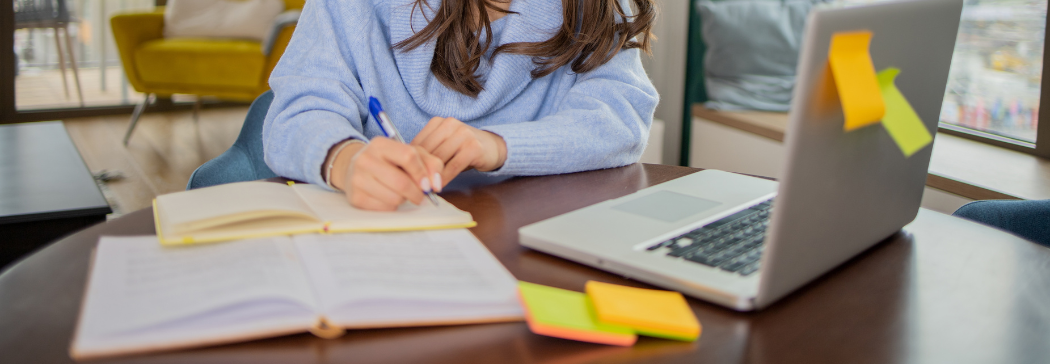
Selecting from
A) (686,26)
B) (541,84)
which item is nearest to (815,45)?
(541,84)

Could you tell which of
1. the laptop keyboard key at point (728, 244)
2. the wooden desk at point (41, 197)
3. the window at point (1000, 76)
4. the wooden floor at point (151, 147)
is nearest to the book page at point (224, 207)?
the laptop keyboard key at point (728, 244)

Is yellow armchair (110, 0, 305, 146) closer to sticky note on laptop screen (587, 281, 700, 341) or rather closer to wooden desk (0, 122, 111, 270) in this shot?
wooden desk (0, 122, 111, 270)

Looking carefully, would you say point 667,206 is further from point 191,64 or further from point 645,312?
point 191,64

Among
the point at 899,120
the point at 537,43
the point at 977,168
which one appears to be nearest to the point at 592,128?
the point at 537,43

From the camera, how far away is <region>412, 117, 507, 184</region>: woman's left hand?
818 mm

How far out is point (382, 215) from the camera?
0.67 m

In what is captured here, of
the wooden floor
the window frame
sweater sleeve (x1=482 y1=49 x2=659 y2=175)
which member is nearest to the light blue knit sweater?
sweater sleeve (x1=482 y1=49 x2=659 y2=175)

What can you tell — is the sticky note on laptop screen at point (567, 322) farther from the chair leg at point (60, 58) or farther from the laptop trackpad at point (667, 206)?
the chair leg at point (60, 58)

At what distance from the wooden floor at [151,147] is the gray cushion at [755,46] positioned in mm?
2090

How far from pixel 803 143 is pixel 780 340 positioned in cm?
13

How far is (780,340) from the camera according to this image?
19.1 inches

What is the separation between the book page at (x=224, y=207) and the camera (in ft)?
1.91

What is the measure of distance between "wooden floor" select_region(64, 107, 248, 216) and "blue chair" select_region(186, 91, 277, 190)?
1.70 metres

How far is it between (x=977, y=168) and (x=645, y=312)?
1.72 meters
